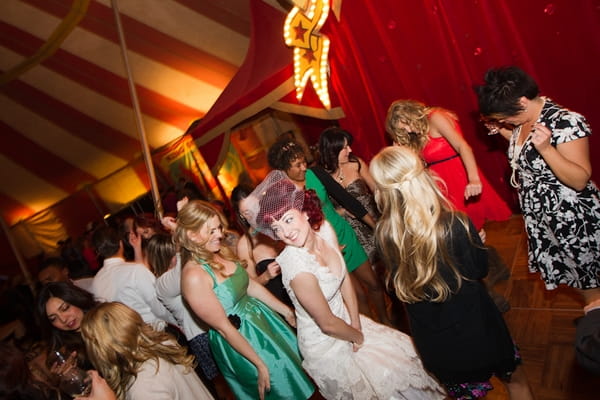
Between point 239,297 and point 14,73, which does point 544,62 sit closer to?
point 239,297

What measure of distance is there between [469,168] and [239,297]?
58.7 inches

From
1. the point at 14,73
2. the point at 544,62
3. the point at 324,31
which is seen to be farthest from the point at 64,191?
the point at 544,62

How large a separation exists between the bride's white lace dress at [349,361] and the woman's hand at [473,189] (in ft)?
3.49

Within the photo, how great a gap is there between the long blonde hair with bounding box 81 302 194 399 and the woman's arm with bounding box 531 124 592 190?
1.68 metres

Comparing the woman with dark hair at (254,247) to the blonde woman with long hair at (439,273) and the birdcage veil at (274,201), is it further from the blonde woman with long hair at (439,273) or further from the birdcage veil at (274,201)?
the blonde woman with long hair at (439,273)

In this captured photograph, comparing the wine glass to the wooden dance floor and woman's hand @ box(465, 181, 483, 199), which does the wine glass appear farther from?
woman's hand @ box(465, 181, 483, 199)

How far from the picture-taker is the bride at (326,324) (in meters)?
1.47

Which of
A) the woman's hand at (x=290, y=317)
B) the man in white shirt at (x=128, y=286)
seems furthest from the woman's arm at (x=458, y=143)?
the man in white shirt at (x=128, y=286)

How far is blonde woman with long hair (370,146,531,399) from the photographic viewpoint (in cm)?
138

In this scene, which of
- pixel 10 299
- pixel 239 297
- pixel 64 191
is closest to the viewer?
pixel 239 297

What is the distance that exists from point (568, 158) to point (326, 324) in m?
1.19

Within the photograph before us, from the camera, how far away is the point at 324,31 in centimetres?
440

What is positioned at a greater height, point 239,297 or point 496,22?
point 496,22

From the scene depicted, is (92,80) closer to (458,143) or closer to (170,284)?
(170,284)
